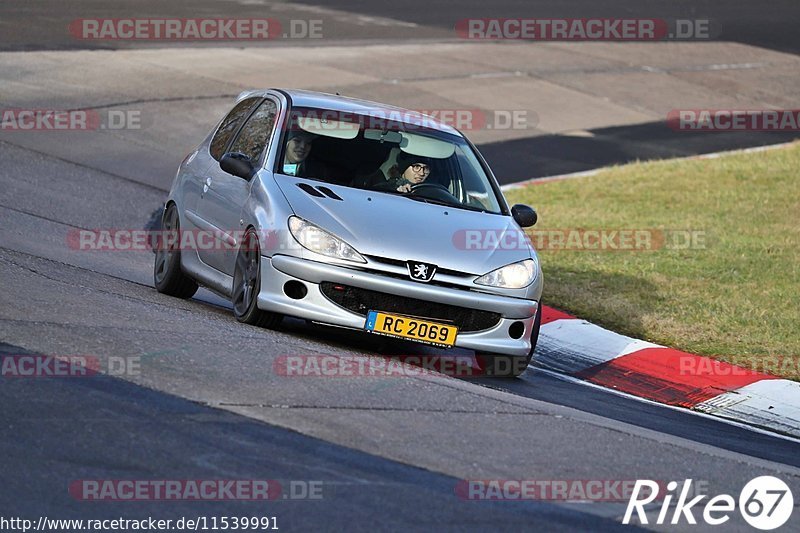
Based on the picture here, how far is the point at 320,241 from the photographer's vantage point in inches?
350

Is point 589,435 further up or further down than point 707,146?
further up

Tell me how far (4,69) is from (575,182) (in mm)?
8236

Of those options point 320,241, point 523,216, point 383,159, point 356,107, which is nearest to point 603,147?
point 356,107

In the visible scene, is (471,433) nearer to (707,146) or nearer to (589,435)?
(589,435)

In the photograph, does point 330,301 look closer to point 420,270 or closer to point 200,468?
point 420,270

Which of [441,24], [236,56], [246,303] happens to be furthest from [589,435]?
[441,24]

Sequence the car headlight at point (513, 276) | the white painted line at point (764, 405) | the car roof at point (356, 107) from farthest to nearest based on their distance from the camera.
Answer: the car roof at point (356, 107), the white painted line at point (764, 405), the car headlight at point (513, 276)

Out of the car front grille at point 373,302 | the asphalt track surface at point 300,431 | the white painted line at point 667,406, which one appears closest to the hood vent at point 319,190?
the car front grille at point 373,302

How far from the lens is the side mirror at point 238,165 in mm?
9719

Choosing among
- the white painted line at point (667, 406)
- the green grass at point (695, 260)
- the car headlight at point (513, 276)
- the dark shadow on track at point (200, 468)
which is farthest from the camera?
A: the green grass at point (695, 260)

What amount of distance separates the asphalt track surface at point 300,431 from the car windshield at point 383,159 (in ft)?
3.65

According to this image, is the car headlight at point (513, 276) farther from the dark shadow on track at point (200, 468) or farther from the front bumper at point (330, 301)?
the dark shadow on track at point (200, 468)

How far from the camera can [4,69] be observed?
66.1 feet

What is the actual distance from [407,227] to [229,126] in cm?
250
